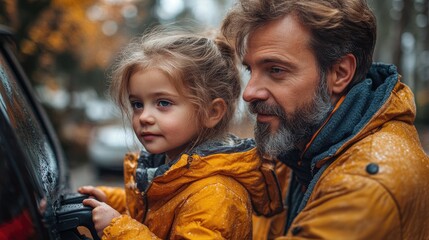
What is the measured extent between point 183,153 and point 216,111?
0.99 ft

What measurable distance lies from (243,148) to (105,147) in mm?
10761

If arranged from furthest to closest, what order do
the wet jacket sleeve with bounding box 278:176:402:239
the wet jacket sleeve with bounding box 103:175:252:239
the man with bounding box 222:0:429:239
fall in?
the wet jacket sleeve with bounding box 103:175:252:239, the man with bounding box 222:0:429:239, the wet jacket sleeve with bounding box 278:176:402:239

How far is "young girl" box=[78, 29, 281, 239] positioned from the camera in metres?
2.00

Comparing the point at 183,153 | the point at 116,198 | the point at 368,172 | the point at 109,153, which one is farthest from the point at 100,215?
the point at 109,153

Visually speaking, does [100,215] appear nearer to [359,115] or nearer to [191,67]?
[191,67]

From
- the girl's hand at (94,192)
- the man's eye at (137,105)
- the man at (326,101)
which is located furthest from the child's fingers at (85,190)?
the man at (326,101)

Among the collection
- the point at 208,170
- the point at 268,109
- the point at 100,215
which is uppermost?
the point at 268,109

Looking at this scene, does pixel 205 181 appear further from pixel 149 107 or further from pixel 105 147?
pixel 105 147

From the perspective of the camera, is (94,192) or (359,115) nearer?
(359,115)

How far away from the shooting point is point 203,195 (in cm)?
204

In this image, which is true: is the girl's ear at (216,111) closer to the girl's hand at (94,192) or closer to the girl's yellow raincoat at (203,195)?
the girl's yellow raincoat at (203,195)

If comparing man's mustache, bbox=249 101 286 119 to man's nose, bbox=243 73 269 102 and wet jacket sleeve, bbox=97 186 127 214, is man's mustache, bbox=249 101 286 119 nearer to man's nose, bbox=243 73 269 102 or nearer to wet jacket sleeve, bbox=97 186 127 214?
man's nose, bbox=243 73 269 102

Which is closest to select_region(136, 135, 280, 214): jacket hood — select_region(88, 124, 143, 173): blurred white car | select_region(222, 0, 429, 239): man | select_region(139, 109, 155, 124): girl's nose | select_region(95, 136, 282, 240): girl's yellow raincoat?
select_region(95, 136, 282, 240): girl's yellow raincoat

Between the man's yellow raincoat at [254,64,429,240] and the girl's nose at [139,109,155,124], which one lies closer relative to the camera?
the man's yellow raincoat at [254,64,429,240]
